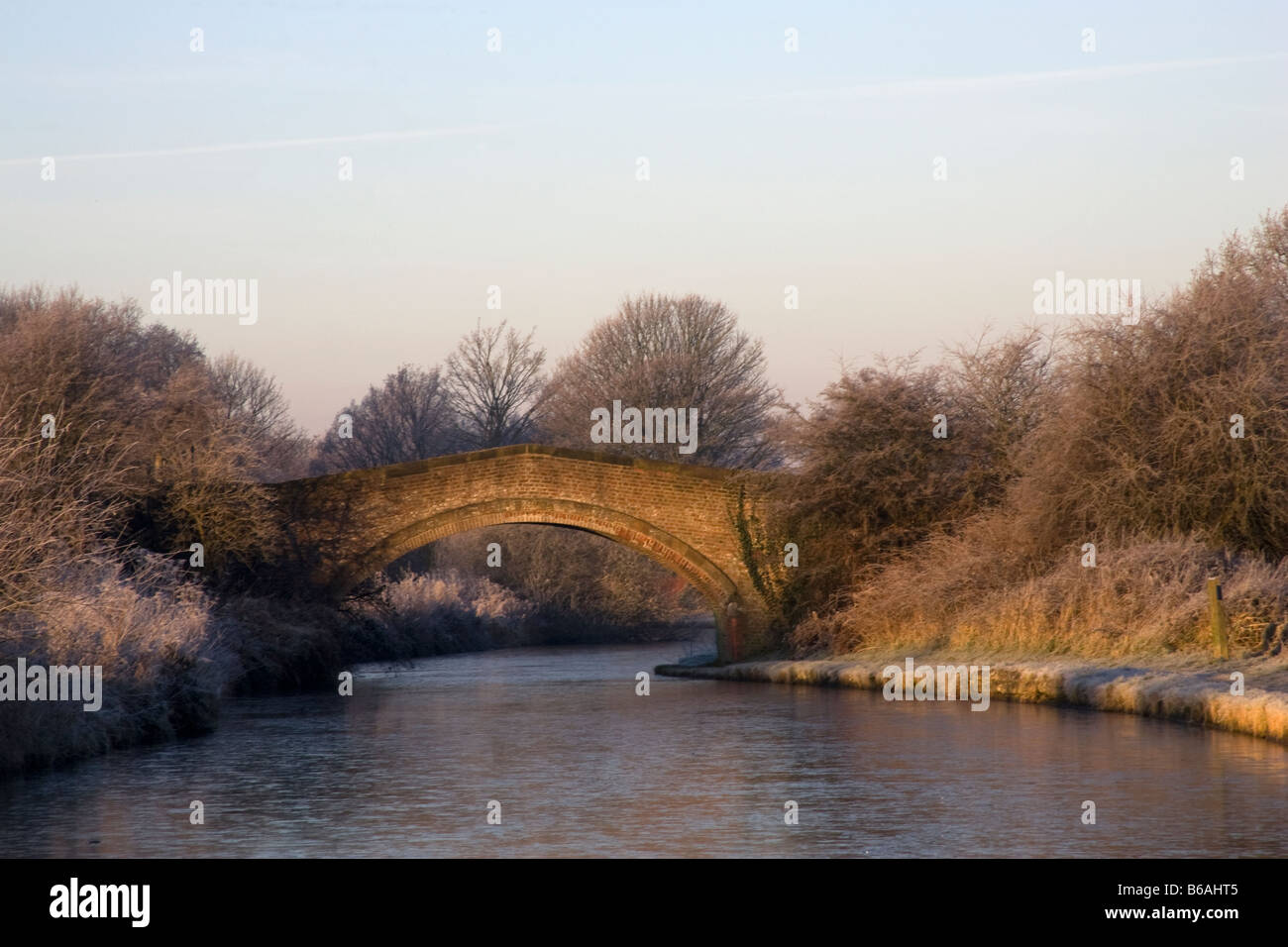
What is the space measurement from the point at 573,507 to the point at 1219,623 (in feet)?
44.3

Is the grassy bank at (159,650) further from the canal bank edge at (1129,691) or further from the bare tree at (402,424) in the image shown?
the bare tree at (402,424)

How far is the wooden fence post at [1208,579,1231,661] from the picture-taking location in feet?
58.7

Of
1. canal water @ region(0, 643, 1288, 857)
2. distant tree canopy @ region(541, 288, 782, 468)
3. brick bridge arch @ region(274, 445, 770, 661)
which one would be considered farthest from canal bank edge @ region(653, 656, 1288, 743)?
distant tree canopy @ region(541, 288, 782, 468)

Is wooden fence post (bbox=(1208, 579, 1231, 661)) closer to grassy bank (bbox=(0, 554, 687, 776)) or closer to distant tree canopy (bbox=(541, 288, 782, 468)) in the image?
grassy bank (bbox=(0, 554, 687, 776))

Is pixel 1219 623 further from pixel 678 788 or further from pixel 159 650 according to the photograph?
pixel 159 650

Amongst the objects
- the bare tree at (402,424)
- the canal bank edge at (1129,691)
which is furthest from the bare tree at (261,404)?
the canal bank edge at (1129,691)

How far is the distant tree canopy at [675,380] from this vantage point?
4416 cm

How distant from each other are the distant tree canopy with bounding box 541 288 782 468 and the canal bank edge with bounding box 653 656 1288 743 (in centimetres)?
2017

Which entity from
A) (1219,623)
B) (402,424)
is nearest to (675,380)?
(402,424)

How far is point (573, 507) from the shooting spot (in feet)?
94.9

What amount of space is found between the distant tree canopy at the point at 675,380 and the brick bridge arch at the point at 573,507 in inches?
558
